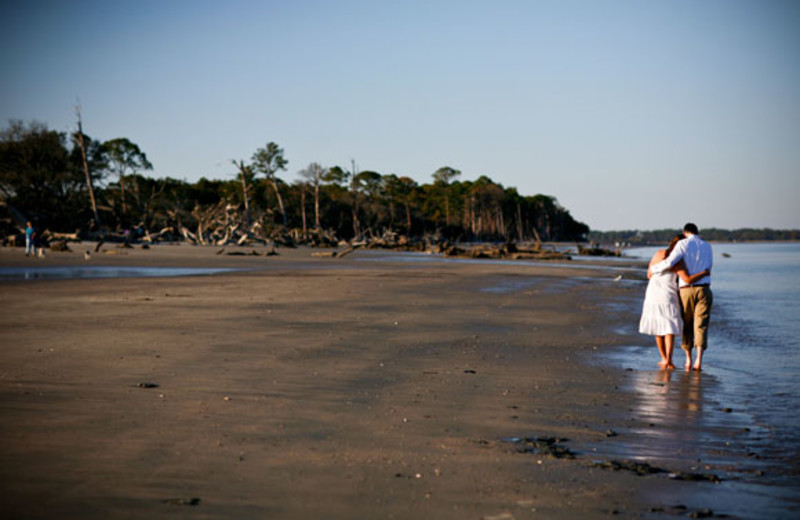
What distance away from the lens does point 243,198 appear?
9750cm

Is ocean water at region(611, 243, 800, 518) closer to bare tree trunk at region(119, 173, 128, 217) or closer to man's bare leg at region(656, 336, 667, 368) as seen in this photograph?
man's bare leg at region(656, 336, 667, 368)

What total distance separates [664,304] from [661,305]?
40 millimetres

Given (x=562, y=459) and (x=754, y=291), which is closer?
(x=562, y=459)

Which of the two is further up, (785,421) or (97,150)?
(97,150)

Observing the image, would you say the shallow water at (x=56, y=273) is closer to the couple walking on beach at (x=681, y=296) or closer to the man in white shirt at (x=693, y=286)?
the couple walking on beach at (x=681, y=296)

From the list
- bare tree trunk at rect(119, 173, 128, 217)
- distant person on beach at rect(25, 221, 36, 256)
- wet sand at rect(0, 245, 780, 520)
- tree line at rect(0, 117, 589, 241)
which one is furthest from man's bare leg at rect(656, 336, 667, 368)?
bare tree trunk at rect(119, 173, 128, 217)

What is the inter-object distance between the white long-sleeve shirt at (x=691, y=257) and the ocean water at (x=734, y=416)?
128 centimetres

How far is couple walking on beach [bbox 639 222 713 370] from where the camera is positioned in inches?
339

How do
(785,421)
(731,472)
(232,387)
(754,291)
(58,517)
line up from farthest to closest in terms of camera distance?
1. (754,291)
2. (232,387)
3. (785,421)
4. (731,472)
5. (58,517)

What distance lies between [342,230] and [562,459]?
94.1 m

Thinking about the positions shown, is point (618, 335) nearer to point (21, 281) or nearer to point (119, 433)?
point (119, 433)

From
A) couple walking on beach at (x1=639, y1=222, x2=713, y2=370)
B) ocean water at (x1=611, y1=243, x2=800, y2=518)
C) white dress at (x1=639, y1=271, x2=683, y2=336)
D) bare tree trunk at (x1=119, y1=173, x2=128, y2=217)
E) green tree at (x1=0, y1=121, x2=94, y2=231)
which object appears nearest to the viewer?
ocean water at (x1=611, y1=243, x2=800, y2=518)

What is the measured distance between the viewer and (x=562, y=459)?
4.53 metres

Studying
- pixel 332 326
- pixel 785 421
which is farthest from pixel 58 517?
pixel 332 326
